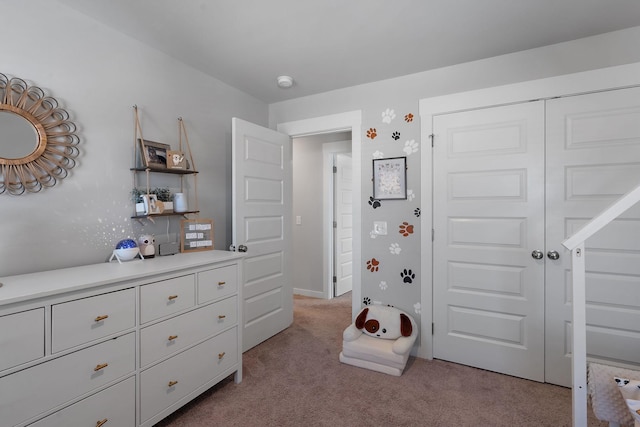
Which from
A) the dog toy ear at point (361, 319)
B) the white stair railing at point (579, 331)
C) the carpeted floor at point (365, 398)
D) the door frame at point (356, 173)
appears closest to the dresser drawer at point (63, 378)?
the carpeted floor at point (365, 398)

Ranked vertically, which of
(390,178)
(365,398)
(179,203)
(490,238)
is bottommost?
(365,398)

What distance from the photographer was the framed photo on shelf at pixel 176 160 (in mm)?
2189

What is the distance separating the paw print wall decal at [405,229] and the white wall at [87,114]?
1811 millimetres

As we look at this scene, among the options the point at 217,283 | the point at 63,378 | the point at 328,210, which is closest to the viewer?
the point at 63,378

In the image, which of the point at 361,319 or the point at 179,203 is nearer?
the point at 179,203

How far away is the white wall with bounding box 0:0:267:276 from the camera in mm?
1569

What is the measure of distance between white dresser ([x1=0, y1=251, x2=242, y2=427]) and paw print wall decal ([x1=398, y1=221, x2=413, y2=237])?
1.42 m

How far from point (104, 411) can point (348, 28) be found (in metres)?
2.45

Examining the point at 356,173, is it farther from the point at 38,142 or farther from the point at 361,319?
the point at 38,142

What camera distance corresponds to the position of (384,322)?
2.52 metres

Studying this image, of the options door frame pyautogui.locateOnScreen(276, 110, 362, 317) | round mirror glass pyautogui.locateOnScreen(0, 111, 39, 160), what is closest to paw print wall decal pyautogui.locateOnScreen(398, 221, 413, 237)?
door frame pyautogui.locateOnScreen(276, 110, 362, 317)

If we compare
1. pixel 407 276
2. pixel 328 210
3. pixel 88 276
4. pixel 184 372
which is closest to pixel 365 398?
pixel 407 276

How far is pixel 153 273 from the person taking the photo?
1586mm

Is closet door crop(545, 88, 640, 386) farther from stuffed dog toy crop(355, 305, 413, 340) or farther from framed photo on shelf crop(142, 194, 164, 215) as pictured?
framed photo on shelf crop(142, 194, 164, 215)
